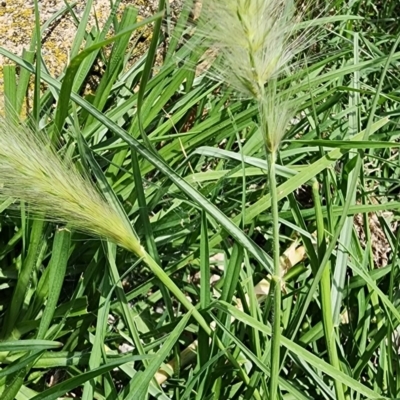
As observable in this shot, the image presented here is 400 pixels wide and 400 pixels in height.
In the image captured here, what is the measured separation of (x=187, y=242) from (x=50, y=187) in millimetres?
511

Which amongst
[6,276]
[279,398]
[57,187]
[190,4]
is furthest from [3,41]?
[279,398]

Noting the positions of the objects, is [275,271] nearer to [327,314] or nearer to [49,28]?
[327,314]

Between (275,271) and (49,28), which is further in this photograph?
(49,28)

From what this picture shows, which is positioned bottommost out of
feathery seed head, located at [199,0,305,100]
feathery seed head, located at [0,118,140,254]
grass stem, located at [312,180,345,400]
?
grass stem, located at [312,180,345,400]

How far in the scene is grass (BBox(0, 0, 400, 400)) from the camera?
2.97 feet

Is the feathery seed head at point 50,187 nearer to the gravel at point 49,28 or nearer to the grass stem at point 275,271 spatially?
the grass stem at point 275,271

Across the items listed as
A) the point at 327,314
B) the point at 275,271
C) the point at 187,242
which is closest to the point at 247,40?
the point at 275,271

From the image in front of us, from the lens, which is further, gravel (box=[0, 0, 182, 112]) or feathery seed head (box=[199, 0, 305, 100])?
gravel (box=[0, 0, 182, 112])

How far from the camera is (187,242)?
131 centimetres

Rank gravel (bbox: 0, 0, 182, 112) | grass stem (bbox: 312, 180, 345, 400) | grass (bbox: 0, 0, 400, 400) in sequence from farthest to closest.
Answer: gravel (bbox: 0, 0, 182, 112) → grass stem (bbox: 312, 180, 345, 400) → grass (bbox: 0, 0, 400, 400)

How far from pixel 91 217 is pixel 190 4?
1.18ft

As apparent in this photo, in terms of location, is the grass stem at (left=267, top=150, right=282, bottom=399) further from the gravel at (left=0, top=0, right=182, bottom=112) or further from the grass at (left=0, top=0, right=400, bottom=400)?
the gravel at (left=0, top=0, right=182, bottom=112)

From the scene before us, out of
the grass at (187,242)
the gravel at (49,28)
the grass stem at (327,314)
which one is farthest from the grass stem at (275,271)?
the gravel at (49,28)

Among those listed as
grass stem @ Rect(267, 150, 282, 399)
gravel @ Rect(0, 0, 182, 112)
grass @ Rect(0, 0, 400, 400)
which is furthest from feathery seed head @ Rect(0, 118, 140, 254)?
gravel @ Rect(0, 0, 182, 112)
